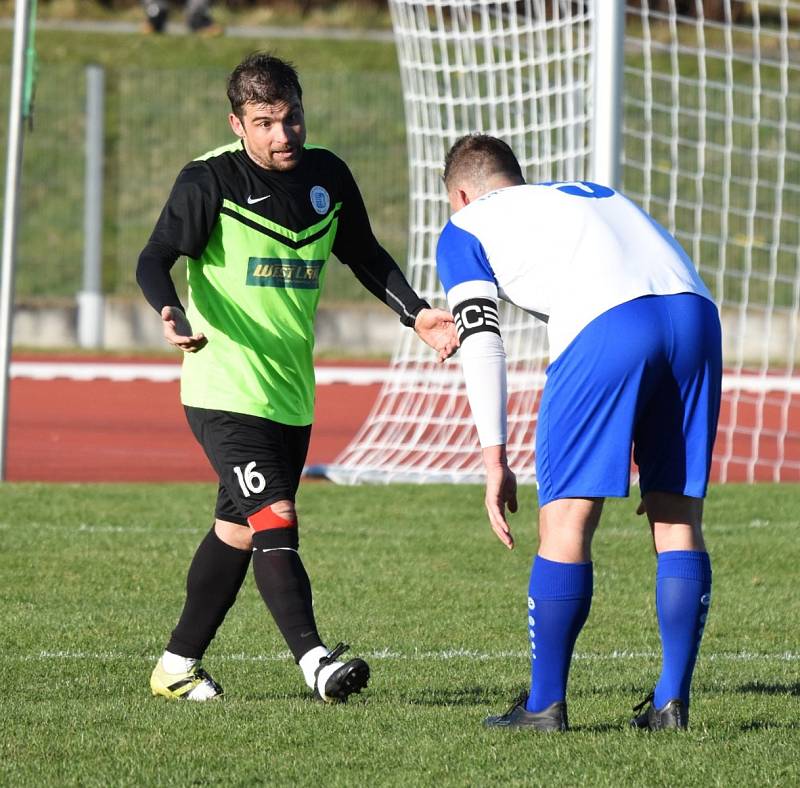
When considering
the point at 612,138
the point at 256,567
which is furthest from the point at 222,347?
the point at 612,138

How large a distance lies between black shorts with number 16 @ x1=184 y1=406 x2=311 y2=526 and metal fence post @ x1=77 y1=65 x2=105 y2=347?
14977mm

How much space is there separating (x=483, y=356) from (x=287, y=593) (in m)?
1.00

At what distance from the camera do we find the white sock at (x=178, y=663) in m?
5.19

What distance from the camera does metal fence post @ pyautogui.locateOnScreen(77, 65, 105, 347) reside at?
1986 cm

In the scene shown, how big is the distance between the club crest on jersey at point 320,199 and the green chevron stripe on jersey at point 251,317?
0.08 m

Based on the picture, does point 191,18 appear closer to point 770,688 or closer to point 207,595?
point 207,595

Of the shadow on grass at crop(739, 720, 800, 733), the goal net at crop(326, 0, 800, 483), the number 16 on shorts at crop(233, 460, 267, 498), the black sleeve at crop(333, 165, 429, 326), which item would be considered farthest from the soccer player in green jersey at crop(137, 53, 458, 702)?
the goal net at crop(326, 0, 800, 483)

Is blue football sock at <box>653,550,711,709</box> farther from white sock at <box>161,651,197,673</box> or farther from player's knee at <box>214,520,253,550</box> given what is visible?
white sock at <box>161,651,197,673</box>

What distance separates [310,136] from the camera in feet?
72.6

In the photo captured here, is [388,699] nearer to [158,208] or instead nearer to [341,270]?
[341,270]

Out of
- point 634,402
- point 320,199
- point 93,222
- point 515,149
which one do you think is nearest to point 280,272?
point 320,199

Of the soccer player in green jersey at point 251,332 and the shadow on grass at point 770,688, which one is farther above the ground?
the soccer player in green jersey at point 251,332

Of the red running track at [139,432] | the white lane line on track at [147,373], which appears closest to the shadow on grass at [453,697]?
the red running track at [139,432]

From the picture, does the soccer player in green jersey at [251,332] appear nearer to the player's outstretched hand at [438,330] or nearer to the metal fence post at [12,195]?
the player's outstretched hand at [438,330]
